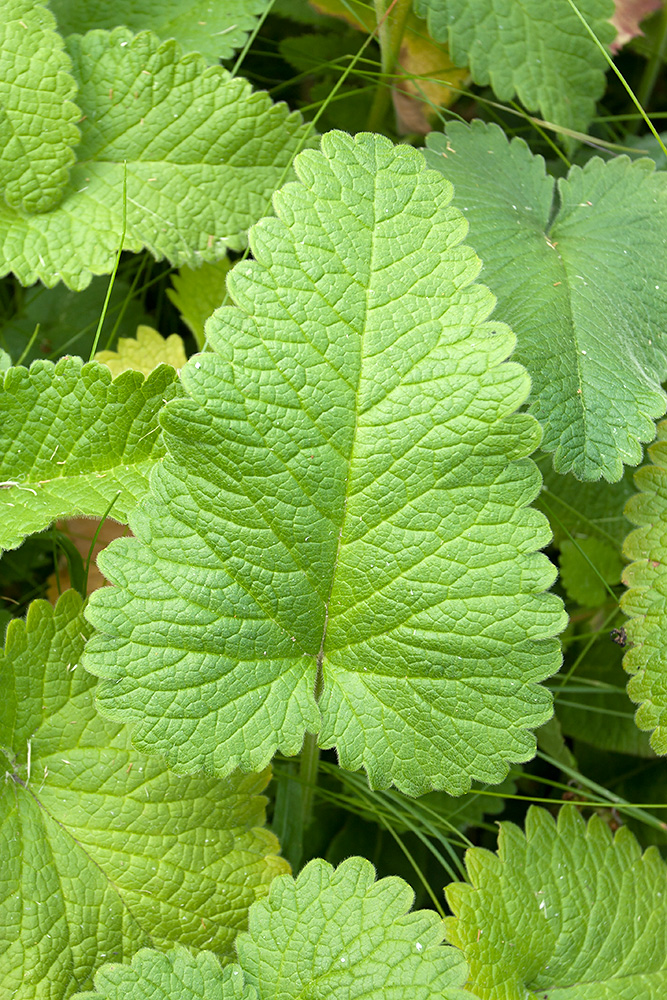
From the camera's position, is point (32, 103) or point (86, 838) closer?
point (86, 838)

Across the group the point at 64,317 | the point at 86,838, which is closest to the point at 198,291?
the point at 64,317

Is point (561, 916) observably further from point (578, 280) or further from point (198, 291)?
point (198, 291)

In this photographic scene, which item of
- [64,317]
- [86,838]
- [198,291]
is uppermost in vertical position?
[198,291]

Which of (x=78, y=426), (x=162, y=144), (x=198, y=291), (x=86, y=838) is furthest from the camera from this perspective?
(x=198, y=291)

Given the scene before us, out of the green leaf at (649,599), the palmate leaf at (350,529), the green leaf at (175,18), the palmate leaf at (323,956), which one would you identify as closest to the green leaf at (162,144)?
the green leaf at (175,18)

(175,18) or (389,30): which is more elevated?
(389,30)

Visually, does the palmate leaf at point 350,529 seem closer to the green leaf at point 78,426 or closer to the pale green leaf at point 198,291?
the green leaf at point 78,426
